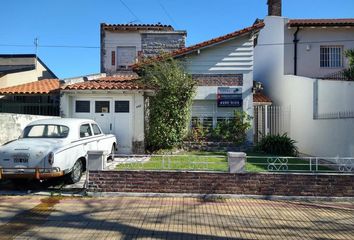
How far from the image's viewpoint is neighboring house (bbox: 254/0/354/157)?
1520 centimetres

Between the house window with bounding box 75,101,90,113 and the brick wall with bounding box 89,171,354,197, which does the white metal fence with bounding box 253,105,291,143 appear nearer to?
the house window with bounding box 75,101,90,113

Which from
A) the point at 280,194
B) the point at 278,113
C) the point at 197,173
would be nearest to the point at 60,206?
the point at 197,173

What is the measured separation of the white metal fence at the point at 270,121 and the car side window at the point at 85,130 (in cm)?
923

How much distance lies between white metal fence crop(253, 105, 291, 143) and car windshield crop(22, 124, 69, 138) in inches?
406

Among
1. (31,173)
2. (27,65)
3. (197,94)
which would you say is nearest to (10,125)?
(31,173)

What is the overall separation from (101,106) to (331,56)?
1332cm

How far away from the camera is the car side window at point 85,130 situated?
11.4 m

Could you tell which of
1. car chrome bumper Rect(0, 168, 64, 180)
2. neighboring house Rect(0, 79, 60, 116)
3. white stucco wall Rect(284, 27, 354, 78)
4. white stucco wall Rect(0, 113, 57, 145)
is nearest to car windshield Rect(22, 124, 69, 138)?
white stucco wall Rect(0, 113, 57, 145)

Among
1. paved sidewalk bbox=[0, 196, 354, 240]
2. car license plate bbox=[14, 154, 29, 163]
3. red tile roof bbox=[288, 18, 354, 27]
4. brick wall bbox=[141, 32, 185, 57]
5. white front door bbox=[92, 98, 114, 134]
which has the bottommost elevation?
paved sidewalk bbox=[0, 196, 354, 240]

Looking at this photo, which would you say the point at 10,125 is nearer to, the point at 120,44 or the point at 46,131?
the point at 46,131

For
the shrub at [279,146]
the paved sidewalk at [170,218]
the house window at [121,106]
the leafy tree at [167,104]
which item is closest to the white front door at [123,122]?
the house window at [121,106]

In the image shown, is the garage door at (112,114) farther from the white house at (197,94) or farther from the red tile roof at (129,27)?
the red tile roof at (129,27)

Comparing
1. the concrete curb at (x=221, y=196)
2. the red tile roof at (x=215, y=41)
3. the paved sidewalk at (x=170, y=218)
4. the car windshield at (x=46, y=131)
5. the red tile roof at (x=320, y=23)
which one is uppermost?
the red tile roof at (x=320, y=23)

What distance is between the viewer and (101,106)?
52.7 ft
